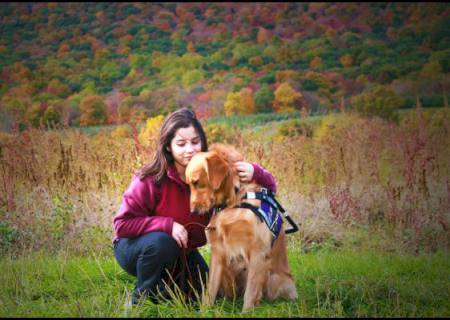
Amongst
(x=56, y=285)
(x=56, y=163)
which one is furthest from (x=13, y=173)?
(x=56, y=285)

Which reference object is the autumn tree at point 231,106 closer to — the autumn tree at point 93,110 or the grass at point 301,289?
the autumn tree at point 93,110

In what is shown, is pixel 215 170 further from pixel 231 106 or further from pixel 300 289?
pixel 231 106

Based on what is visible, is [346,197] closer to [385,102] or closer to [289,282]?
[289,282]

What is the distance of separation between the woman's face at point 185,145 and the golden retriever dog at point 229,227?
0.18 m

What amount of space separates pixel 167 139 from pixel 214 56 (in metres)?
17.4

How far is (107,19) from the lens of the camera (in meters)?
19.9

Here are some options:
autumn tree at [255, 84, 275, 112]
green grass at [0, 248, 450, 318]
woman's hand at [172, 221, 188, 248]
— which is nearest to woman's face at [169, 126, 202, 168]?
woman's hand at [172, 221, 188, 248]

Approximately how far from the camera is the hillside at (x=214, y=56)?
15.9 m

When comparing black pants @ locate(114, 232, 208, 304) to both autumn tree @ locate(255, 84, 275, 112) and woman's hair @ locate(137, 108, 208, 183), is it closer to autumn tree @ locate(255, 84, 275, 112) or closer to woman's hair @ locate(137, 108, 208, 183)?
woman's hair @ locate(137, 108, 208, 183)

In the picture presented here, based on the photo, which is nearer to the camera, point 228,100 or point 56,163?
point 56,163

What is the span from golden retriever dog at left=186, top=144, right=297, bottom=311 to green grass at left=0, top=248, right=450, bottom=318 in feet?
0.58

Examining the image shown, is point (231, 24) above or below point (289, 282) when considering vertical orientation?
above

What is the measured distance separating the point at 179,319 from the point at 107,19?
18698mm

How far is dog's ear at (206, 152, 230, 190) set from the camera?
3.10 meters
